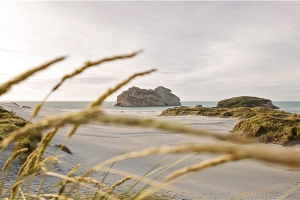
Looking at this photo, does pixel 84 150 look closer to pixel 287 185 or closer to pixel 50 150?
pixel 50 150

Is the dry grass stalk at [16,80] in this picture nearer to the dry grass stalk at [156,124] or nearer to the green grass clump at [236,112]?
the dry grass stalk at [156,124]

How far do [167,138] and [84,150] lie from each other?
19.7 feet

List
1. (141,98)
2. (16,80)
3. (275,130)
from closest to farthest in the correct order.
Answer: (16,80), (275,130), (141,98)

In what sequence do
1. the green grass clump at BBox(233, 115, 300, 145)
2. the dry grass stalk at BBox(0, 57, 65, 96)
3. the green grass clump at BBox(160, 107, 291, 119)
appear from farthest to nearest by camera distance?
the green grass clump at BBox(160, 107, 291, 119) < the green grass clump at BBox(233, 115, 300, 145) < the dry grass stalk at BBox(0, 57, 65, 96)

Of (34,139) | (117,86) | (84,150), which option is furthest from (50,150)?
(117,86)

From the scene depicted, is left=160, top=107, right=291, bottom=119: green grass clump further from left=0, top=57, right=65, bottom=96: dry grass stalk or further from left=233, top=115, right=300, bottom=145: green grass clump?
left=0, top=57, right=65, bottom=96: dry grass stalk

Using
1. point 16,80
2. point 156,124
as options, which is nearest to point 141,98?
point 16,80

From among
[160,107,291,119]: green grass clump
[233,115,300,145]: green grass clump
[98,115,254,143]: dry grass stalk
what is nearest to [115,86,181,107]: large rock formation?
[160,107,291,119]: green grass clump

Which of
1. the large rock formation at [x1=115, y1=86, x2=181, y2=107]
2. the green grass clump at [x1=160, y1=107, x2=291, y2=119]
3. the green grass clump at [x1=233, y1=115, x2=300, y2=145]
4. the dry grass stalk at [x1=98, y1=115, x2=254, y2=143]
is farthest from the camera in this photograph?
the large rock formation at [x1=115, y1=86, x2=181, y2=107]

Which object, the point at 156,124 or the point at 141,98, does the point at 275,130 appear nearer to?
the point at 156,124

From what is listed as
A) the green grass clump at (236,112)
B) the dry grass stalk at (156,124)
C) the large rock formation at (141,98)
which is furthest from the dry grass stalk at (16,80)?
the large rock formation at (141,98)

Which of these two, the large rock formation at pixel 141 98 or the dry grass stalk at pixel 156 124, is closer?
the dry grass stalk at pixel 156 124

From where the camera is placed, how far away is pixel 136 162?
10188mm

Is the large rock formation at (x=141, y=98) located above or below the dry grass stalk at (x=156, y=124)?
above
